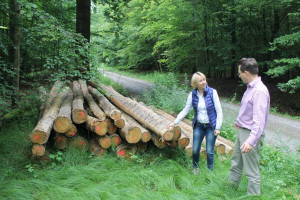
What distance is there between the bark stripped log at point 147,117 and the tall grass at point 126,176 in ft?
1.80

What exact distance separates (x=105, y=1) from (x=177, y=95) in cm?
522

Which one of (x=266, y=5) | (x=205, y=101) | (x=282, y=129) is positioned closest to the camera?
(x=205, y=101)

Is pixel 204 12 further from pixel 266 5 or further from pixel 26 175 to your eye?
pixel 26 175

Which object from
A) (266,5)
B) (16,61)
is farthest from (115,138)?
(266,5)

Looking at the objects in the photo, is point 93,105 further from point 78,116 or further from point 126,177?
point 126,177

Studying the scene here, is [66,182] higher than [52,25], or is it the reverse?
[52,25]

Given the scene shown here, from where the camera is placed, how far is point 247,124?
10.1 feet

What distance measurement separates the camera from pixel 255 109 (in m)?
2.88

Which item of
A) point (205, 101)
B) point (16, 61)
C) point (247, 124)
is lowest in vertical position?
point (247, 124)

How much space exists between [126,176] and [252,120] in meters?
2.17

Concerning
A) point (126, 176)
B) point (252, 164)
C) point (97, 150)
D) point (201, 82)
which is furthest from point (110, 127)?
point (252, 164)

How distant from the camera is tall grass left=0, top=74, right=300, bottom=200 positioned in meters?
3.30

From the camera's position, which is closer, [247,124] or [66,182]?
[247,124]

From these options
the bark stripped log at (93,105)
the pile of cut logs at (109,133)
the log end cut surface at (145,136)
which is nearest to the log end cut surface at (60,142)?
the pile of cut logs at (109,133)
